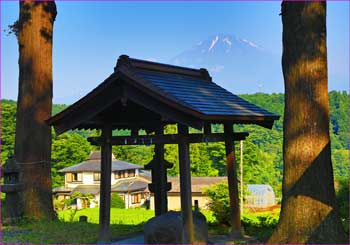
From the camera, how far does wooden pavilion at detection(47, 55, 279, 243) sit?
23.2 feet

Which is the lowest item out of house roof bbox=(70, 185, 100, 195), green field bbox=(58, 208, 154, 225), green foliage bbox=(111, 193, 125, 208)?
green field bbox=(58, 208, 154, 225)

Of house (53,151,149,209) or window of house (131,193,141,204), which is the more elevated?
house (53,151,149,209)

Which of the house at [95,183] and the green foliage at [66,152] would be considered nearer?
the green foliage at [66,152]

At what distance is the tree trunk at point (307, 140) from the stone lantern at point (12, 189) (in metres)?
6.42

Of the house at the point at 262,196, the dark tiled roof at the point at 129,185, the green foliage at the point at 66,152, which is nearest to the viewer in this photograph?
the green foliage at the point at 66,152

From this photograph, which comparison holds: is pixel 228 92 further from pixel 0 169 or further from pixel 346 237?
pixel 0 169

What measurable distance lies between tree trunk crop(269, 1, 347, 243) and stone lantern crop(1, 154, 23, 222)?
21.1 feet

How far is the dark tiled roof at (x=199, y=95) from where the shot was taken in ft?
23.4

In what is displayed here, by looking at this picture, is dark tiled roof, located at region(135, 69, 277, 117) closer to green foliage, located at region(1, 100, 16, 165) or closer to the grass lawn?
the grass lawn

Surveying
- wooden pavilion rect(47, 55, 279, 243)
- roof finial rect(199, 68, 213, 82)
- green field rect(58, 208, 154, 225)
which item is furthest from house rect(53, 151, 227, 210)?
wooden pavilion rect(47, 55, 279, 243)

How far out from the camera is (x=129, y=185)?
2152 inches

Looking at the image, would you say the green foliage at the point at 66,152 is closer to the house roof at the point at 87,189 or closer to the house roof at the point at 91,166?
the house roof at the point at 91,166

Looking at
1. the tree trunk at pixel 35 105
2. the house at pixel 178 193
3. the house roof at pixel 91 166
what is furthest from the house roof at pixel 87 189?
the tree trunk at pixel 35 105

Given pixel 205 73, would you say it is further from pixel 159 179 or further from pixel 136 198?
pixel 136 198
